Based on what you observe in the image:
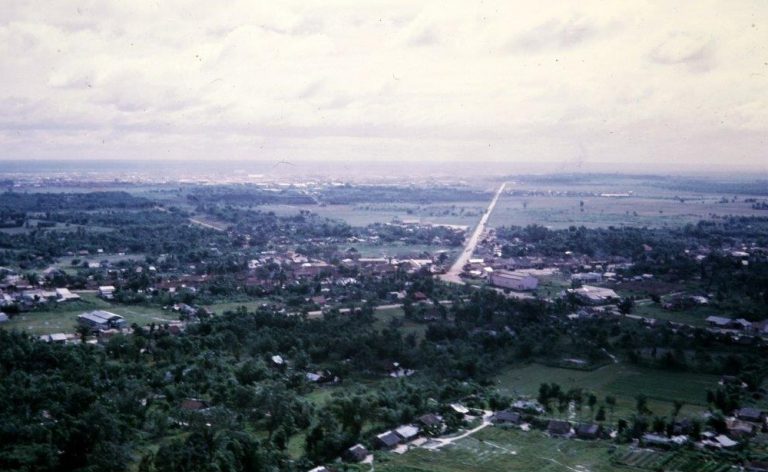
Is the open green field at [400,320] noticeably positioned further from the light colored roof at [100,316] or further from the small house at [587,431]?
the light colored roof at [100,316]

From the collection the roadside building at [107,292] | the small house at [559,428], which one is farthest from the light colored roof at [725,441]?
the roadside building at [107,292]

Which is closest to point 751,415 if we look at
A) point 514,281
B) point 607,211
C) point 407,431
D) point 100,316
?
point 407,431

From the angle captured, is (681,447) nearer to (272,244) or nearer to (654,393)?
(654,393)

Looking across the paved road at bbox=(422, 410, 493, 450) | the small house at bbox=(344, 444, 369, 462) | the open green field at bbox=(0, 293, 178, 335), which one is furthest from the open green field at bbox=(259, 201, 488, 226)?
the small house at bbox=(344, 444, 369, 462)

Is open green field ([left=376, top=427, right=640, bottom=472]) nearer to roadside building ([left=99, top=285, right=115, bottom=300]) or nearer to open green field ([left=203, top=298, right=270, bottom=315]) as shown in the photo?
open green field ([left=203, top=298, right=270, bottom=315])

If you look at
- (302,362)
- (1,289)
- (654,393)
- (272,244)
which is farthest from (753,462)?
(272,244)

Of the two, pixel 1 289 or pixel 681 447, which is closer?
pixel 681 447
